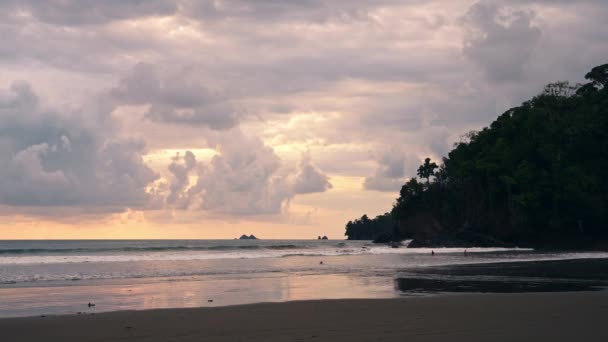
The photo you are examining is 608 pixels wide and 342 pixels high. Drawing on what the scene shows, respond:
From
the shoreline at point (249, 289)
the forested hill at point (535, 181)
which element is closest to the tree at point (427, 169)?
the forested hill at point (535, 181)

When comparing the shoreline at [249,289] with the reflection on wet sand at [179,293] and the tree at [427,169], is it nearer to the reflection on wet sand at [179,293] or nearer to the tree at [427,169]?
the reflection on wet sand at [179,293]

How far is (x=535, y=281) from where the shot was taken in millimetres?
22344

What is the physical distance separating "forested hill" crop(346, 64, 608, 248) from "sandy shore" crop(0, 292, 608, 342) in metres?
56.4

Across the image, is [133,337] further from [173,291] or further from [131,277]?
[131,277]

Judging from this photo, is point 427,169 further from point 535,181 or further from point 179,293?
point 179,293

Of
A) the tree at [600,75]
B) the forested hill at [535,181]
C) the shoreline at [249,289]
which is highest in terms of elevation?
the tree at [600,75]

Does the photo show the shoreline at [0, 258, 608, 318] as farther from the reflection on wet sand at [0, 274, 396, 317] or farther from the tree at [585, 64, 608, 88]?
the tree at [585, 64, 608, 88]

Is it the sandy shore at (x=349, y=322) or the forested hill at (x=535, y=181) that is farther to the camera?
the forested hill at (x=535, y=181)

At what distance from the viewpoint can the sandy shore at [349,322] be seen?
10.6 m

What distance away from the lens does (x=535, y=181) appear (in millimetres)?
70750

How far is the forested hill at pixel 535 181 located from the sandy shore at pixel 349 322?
56.4m

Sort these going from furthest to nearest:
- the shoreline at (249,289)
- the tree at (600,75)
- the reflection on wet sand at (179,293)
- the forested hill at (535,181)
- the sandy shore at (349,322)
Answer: the tree at (600,75) < the forested hill at (535,181) < the shoreline at (249,289) < the reflection on wet sand at (179,293) < the sandy shore at (349,322)

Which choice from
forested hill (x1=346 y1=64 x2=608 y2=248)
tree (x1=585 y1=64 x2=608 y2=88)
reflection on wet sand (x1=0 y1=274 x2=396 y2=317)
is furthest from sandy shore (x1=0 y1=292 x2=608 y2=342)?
tree (x1=585 y1=64 x2=608 y2=88)

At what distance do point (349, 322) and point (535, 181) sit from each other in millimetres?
64509
